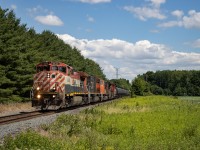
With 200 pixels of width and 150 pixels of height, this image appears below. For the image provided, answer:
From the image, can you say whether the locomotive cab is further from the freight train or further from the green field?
the green field

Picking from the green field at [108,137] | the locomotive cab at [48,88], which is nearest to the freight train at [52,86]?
the locomotive cab at [48,88]

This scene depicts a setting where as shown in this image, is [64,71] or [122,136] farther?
[64,71]

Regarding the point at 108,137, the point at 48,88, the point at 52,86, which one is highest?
the point at 52,86

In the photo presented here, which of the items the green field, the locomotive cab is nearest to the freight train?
the locomotive cab

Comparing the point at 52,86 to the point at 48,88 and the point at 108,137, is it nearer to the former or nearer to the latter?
the point at 48,88

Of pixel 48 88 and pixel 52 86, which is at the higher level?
pixel 52 86

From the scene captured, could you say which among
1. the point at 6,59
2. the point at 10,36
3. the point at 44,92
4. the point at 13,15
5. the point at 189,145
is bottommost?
the point at 189,145

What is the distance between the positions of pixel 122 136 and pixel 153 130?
87.2 inches

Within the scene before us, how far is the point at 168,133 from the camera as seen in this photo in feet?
54.7

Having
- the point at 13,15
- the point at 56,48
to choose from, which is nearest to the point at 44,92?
the point at 13,15

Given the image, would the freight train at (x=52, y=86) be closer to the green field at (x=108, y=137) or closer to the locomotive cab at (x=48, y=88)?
the locomotive cab at (x=48, y=88)

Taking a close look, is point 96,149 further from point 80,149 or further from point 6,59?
point 6,59

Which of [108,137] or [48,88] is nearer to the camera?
[108,137]

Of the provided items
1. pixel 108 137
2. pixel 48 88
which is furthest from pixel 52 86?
pixel 108 137
